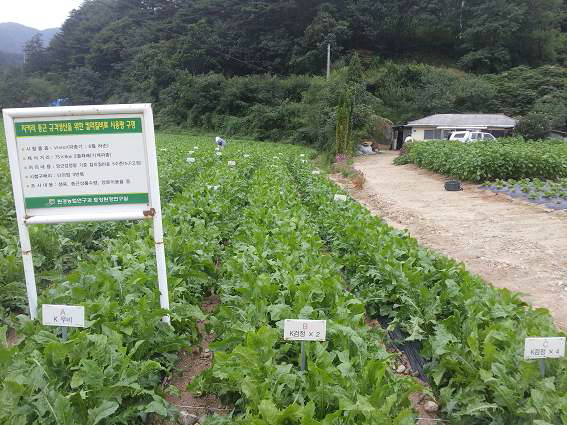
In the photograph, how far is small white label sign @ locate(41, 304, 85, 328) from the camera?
313cm

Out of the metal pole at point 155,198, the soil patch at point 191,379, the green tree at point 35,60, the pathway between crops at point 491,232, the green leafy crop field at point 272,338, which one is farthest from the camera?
the green tree at point 35,60

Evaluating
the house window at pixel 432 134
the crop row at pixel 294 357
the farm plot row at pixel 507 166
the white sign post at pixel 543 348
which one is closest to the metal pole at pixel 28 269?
the crop row at pixel 294 357

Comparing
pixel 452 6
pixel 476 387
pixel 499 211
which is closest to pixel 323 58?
pixel 452 6

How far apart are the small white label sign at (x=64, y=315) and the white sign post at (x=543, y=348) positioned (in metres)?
3.06


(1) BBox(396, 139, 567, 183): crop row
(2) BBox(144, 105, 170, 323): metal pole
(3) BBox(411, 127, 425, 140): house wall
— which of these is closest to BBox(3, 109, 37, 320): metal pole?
(2) BBox(144, 105, 170, 323): metal pole

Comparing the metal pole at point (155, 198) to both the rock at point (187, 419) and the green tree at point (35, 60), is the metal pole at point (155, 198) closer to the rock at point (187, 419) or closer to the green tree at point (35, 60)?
the rock at point (187, 419)

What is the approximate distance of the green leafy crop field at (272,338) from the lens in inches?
109

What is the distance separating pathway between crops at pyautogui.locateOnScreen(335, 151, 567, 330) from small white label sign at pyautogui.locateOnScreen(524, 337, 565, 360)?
1.54 meters

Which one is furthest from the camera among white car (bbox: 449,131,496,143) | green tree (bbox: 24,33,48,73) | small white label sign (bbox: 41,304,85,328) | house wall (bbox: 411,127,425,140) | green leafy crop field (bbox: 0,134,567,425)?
green tree (bbox: 24,33,48,73)

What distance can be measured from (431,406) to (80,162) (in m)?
3.38

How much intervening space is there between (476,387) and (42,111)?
3.82 m

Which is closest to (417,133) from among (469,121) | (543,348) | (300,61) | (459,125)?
(459,125)

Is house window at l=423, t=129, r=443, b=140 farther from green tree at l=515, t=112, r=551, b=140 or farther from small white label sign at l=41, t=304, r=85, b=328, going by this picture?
small white label sign at l=41, t=304, r=85, b=328

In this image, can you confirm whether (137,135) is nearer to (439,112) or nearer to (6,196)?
(6,196)
